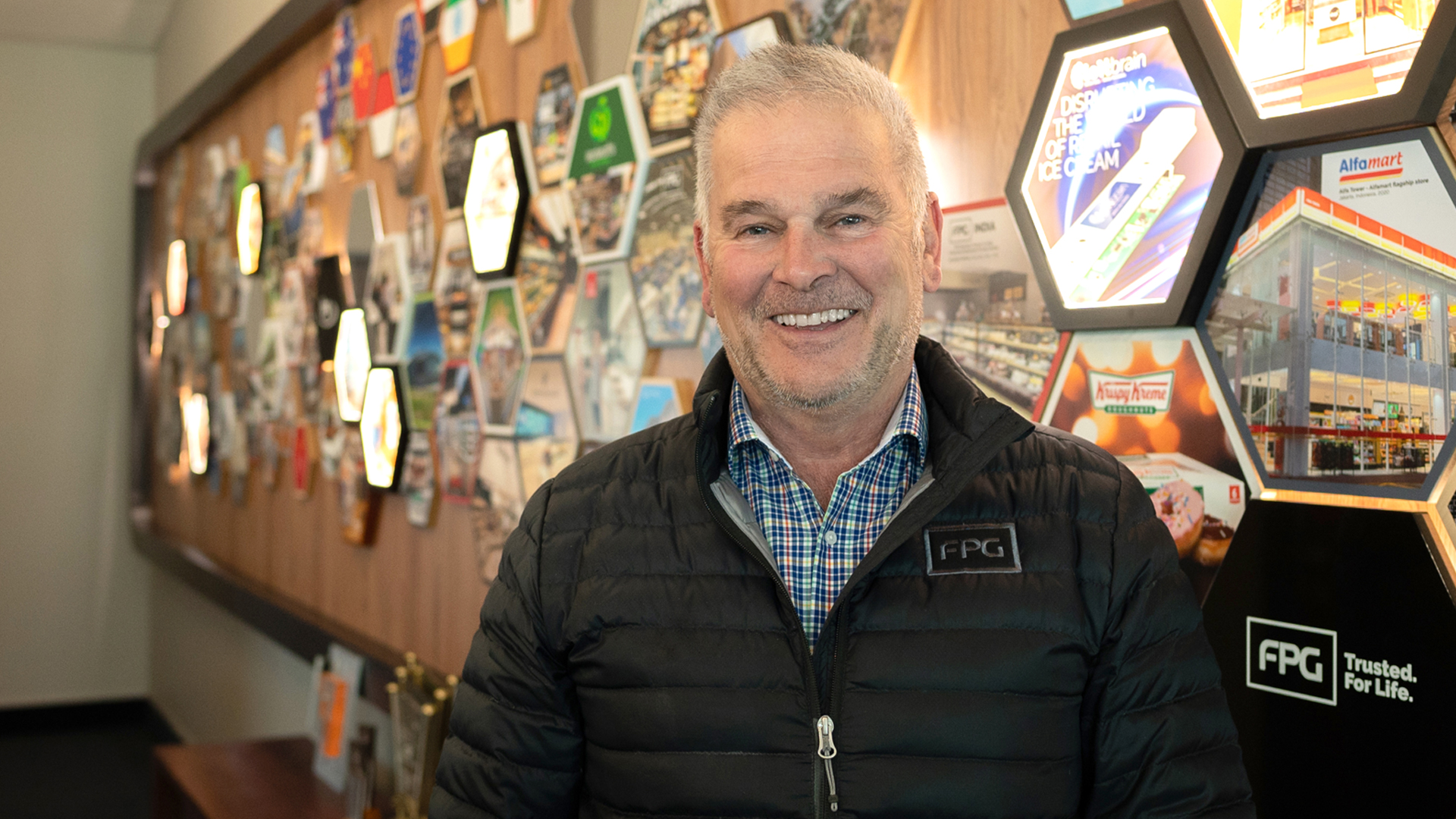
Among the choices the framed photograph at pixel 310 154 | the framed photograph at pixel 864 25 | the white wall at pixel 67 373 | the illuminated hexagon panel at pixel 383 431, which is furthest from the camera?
the white wall at pixel 67 373

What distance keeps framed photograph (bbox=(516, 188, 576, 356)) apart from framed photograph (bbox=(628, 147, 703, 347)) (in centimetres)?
23

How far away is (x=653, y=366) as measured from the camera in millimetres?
1896

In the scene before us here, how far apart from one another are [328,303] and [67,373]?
306 centimetres

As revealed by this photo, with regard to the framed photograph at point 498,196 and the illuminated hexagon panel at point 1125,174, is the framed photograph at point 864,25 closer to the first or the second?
the illuminated hexagon panel at point 1125,174

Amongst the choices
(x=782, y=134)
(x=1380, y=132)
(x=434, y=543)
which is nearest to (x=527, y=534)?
(x=782, y=134)

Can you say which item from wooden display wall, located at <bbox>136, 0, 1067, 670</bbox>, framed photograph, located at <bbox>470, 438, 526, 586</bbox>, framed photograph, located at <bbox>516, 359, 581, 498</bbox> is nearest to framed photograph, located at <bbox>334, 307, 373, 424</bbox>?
wooden display wall, located at <bbox>136, 0, 1067, 670</bbox>

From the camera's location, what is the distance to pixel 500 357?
234 cm

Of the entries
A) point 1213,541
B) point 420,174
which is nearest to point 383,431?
point 420,174

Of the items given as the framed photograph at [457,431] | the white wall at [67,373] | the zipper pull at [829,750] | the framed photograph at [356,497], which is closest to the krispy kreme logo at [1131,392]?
the zipper pull at [829,750]

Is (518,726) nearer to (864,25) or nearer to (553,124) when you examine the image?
(864,25)

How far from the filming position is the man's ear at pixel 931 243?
3.95 ft

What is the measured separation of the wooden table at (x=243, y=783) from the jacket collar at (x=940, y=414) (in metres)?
1.94

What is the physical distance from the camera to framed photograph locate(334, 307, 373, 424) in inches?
118

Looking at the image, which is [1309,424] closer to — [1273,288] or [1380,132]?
[1273,288]
